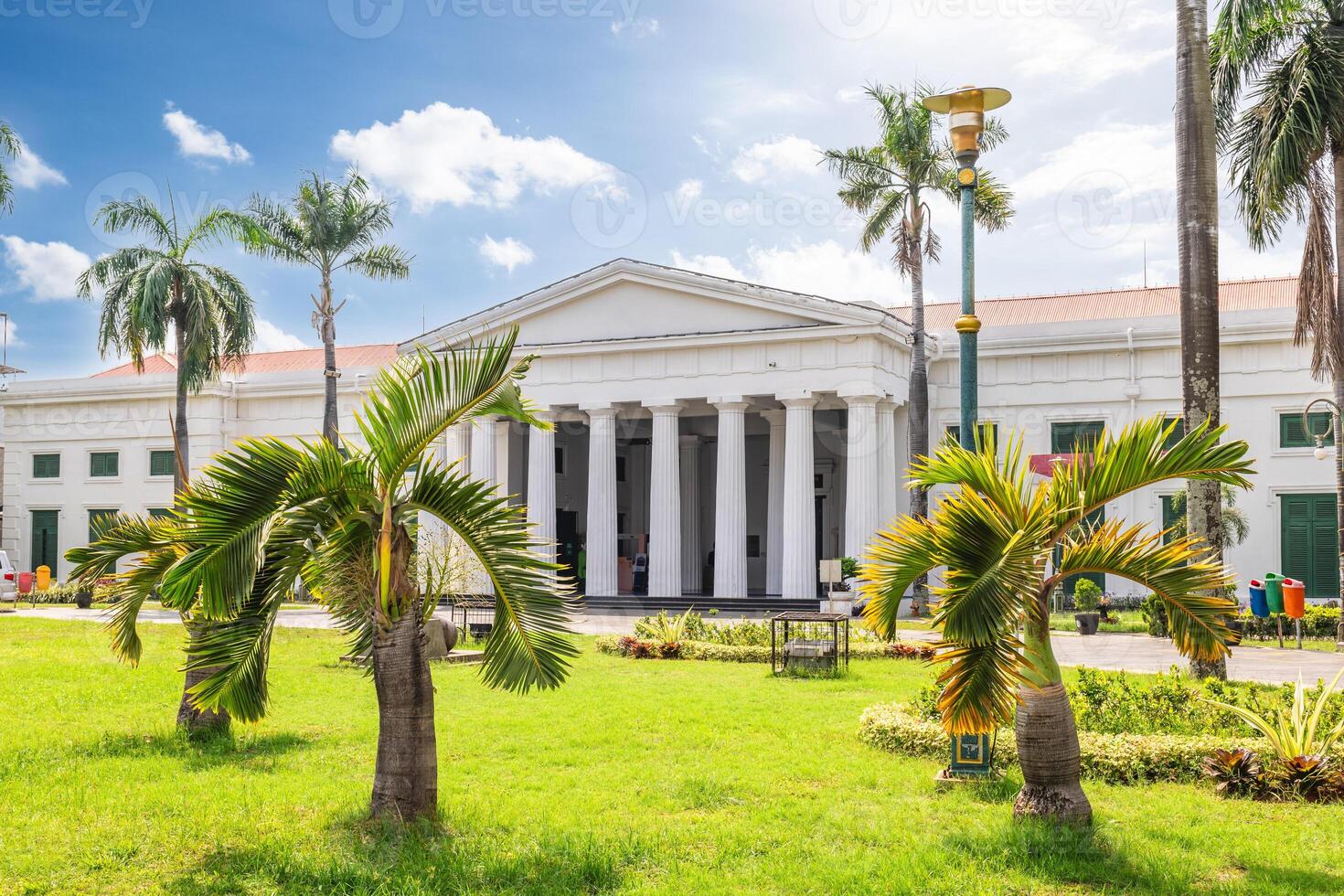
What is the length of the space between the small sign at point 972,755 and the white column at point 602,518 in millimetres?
22941

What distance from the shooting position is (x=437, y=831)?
7598 mm

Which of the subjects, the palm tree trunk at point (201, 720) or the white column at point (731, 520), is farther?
the white column at point (731, 520)

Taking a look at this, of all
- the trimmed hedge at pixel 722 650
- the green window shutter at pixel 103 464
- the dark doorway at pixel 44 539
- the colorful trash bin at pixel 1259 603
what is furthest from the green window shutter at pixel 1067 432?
the dark doorway at pixel 44 539

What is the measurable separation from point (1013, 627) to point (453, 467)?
3.89 m

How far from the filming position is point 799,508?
2973cm

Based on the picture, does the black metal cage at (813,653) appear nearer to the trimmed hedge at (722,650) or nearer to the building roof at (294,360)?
the trimmed hedge at (722,650)

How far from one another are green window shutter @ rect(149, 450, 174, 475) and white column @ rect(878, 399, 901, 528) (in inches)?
1021

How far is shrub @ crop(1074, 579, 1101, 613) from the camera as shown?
25.1 metres

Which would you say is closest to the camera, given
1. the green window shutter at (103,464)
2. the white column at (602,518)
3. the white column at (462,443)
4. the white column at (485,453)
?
the white column at (602,518)

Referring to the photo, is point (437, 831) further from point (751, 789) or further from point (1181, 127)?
point (1181, 127)

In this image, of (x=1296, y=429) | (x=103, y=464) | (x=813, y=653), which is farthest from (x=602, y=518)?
(x=103, y=464)

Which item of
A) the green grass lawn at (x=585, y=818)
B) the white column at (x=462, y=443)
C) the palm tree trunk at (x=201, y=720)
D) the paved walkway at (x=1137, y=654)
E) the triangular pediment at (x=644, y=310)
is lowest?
the paved walkway at (x=1137, y=654)

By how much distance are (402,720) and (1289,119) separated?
1701cm

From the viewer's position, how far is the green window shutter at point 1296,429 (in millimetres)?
28859
